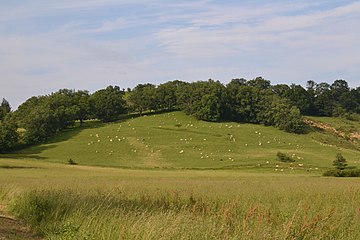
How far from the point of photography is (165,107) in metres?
136

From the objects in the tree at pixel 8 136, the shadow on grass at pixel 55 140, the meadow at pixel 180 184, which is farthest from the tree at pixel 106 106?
the tree at pixel 8 136

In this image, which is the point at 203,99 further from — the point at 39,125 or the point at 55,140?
the point at 39,125

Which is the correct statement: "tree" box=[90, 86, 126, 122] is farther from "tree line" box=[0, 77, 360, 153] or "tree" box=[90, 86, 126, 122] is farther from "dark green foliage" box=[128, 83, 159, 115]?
"dark green foliage" box=[128, 83, 159, 115]

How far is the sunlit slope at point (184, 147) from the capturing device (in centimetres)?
→ 8388

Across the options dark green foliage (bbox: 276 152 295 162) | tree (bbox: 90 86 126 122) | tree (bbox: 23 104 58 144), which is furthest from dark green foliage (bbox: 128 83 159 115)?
dark green foliage (bbox: 276 152 295 162)

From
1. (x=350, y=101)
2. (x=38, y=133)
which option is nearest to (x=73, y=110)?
(x=38, y=133)

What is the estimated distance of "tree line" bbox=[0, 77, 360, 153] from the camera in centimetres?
10844

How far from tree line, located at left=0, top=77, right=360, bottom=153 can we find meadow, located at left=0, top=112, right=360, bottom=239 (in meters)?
4.14

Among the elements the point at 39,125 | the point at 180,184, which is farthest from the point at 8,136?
the point at 180,184

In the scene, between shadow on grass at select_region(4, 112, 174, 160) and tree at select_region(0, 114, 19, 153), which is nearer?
shadow on grass at select_region(4, 112, 174, 160)

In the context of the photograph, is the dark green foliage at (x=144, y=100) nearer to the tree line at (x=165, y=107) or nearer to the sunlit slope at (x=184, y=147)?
the tree line at (x=165, y=107)

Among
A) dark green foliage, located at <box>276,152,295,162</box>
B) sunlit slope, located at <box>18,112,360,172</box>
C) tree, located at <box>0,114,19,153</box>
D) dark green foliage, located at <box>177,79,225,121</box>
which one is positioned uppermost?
dark green foliage, located at <box>177,79,225,121</box>

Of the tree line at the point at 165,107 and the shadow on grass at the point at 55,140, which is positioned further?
the tree line at the point at 165,107

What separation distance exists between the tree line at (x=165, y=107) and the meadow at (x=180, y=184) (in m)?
4.14
